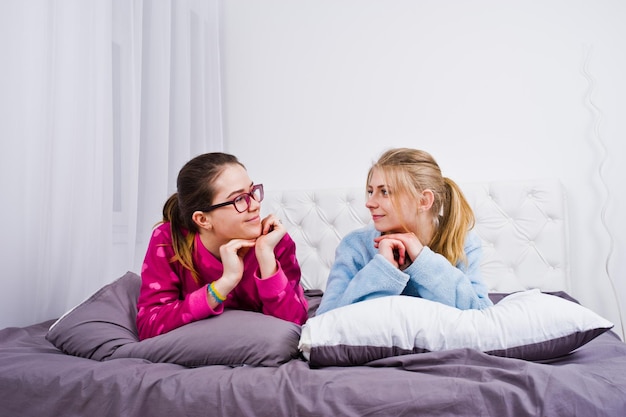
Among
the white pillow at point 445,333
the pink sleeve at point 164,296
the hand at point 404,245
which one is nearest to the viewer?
the white pillow at point 445,333

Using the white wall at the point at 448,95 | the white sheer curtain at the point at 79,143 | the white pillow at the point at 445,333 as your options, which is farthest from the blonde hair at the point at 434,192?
the white sheer curtain at the point at 79,143

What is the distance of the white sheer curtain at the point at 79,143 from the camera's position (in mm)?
1554

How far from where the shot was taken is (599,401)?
866 millimetres

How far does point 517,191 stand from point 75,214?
1827 mm

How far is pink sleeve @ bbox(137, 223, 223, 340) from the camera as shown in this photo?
4.19 feet

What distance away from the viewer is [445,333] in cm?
105

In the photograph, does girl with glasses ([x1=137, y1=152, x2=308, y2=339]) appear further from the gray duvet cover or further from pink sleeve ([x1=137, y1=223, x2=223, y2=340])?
the gray duvet cover

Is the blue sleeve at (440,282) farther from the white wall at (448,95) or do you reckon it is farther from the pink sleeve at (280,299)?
the white wall at (448,95)

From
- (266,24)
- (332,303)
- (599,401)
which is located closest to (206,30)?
(266,24)

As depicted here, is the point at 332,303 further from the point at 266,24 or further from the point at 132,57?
the point at 266,24

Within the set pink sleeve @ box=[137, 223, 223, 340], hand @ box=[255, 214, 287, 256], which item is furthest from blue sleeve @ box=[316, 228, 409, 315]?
pink sleeve @ box=[137, 223, 223, 340]

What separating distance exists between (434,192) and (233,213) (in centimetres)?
60

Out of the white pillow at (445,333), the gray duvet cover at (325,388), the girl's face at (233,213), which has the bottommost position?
the gray duvet cover at (325,388)

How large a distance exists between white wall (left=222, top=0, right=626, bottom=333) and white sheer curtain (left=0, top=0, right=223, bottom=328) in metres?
0.63
